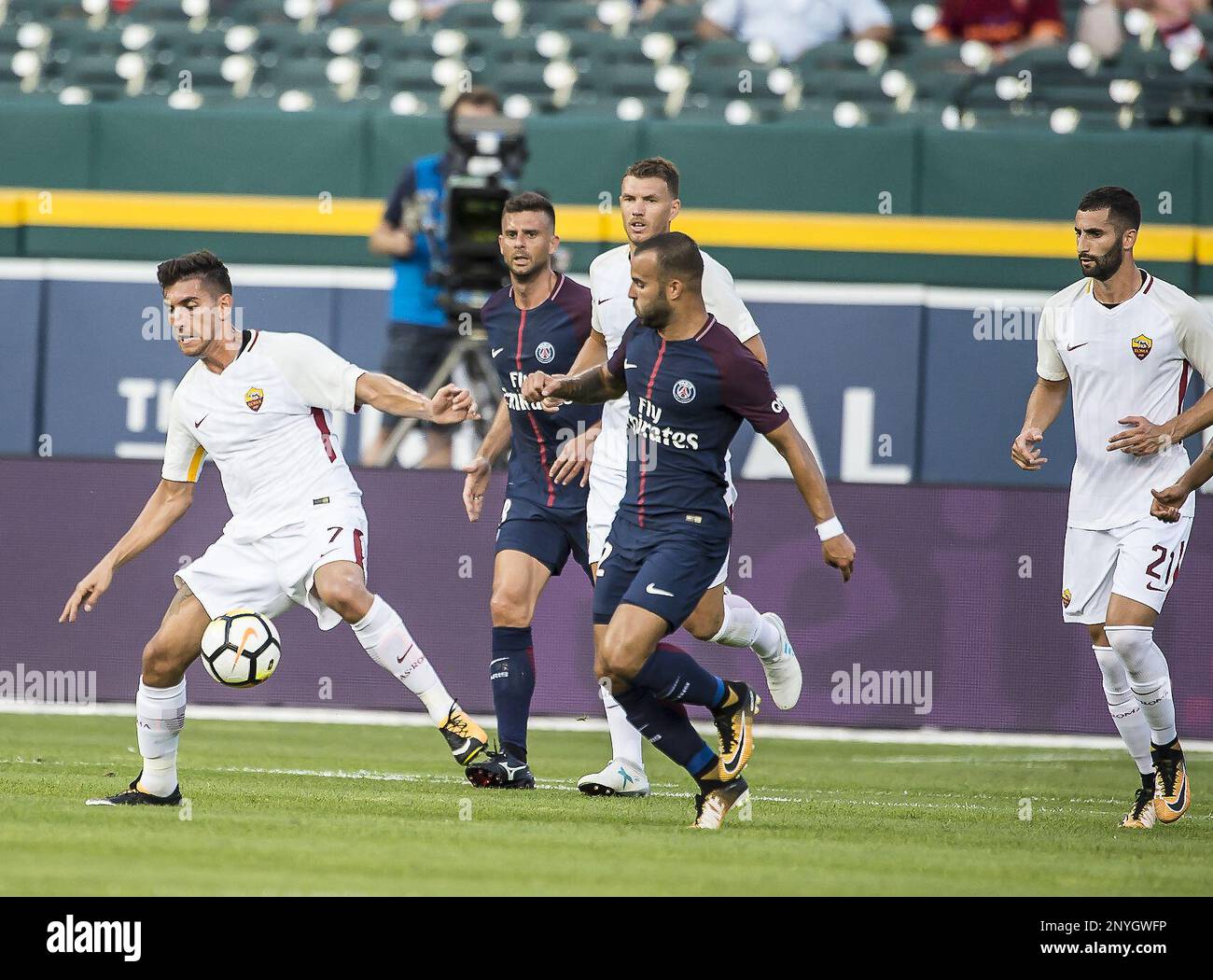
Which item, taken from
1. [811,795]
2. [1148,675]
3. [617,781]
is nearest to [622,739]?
[617,781]

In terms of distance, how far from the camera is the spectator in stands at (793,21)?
1587 centimetres

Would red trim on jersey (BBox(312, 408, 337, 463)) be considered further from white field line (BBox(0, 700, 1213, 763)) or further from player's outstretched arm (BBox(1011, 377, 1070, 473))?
white field line (BBox(0, 700, 1213, 763))

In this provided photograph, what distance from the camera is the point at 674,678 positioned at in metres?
7.01

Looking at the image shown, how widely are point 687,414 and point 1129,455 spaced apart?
74.6 inches

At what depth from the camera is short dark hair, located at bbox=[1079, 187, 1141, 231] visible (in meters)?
7.67

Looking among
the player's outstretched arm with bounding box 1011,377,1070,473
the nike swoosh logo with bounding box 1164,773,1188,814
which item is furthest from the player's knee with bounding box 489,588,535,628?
the nike swoosh logo with bounding box 1164,773,1188,814

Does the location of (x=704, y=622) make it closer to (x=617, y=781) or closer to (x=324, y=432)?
(x=617, y=781)


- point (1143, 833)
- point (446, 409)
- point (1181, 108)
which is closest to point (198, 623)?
point (446, 409)

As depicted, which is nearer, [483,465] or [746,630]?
[746,630]

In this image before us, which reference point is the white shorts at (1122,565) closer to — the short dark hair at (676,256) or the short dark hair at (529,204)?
the short dark hair at (676,256)

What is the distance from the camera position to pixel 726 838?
6.82m

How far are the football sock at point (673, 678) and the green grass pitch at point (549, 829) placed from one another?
1.57 feet

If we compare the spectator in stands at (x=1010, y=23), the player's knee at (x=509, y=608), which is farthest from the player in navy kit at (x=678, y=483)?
the spectator in stands at (x=1010, y=23)

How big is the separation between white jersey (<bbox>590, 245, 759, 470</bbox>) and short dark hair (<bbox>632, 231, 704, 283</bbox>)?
1009mm
